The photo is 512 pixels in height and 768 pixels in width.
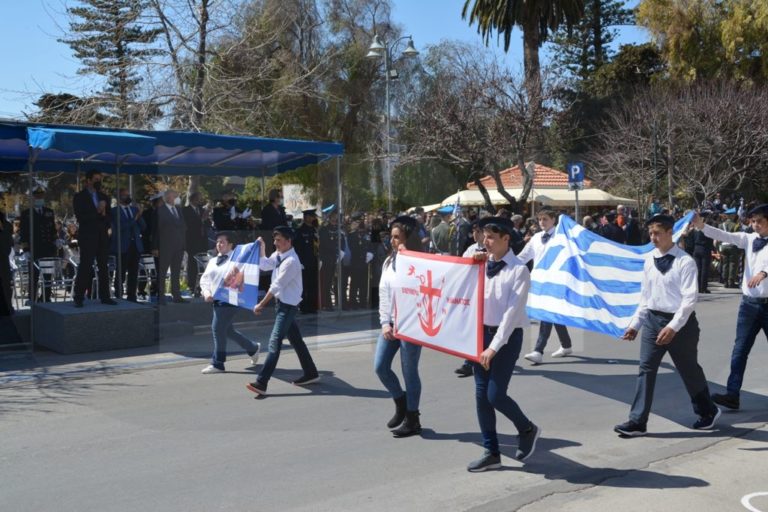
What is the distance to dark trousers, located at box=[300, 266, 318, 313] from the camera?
14.8 meters

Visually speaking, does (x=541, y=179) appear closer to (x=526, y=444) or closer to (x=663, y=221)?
→ (x=663, y=221)

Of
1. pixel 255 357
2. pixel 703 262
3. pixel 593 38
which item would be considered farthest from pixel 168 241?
pixel 593 38

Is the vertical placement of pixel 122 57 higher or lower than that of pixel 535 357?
higher

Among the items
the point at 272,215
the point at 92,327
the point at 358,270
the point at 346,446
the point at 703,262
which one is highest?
the point at 272,215

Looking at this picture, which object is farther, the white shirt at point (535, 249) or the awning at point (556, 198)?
the awning at point (556, 198)

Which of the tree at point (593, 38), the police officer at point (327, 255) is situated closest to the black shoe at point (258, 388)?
the police officer at point (327, 255)

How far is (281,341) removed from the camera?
27.7 ft

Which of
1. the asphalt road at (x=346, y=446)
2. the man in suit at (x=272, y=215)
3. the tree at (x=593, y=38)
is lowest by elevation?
the asphalt road at (x=346, y=446)

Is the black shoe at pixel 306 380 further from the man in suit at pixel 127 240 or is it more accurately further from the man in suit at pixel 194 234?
the man in suit at pixel 194 234

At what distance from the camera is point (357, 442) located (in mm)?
6785

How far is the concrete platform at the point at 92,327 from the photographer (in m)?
11.0

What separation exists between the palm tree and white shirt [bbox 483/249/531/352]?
26.1 m

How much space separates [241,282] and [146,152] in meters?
3.05

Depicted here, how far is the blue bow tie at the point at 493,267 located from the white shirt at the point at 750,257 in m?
2.59
